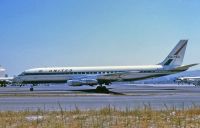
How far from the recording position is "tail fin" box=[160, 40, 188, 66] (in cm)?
5897

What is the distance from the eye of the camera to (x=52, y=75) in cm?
5684

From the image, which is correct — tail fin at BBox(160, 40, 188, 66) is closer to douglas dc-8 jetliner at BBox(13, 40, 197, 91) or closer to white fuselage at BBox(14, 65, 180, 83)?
douglas dc-8 jetliner at BBox(13, 40, 197, 91)

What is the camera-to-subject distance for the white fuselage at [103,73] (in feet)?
181

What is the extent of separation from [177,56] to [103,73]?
13208 mm

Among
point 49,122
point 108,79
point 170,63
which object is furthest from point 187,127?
point 170,63

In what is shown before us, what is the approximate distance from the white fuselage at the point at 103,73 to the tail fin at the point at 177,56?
1.70 m

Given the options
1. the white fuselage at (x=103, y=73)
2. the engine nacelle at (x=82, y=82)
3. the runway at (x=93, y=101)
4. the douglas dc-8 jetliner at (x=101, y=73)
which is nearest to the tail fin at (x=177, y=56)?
the douglas dc-8 jetliner at (x=101, y=73)

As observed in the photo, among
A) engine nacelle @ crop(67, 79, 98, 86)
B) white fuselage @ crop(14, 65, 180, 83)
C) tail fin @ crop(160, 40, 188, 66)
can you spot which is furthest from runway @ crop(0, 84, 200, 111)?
tail fin @ crop(160, 40, 188, 66)

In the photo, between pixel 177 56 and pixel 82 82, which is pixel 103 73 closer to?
pixel 82 82

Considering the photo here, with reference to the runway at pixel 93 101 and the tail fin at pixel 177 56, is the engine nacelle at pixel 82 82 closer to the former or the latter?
the runway at pixel 93 101

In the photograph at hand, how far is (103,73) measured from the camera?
182ft

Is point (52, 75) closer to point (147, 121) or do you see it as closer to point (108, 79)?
point (108, 79)

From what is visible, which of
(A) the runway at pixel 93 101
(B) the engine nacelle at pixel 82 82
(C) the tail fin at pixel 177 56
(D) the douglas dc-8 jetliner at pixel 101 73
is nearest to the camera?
(A) the runway at pixel 93 101

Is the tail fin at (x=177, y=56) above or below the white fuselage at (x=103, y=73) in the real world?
above
